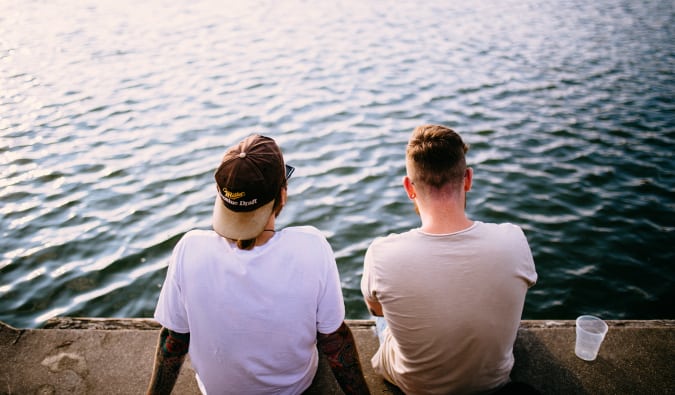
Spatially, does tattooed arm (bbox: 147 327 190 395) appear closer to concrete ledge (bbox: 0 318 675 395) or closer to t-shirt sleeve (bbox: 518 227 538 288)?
concrete ledge (bbox: 0 318 675 395)

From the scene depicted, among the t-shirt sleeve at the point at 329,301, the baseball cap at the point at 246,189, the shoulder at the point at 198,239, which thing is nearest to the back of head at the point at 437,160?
the t-shirt sleeve at the point at 329,301

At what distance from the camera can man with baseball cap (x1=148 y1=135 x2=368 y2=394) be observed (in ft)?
6.66

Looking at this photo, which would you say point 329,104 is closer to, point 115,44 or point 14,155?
point 14,155

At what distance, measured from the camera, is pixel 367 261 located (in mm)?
2479

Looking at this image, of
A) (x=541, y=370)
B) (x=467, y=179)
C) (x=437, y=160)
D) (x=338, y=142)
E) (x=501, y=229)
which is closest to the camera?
(x=501, y=229)

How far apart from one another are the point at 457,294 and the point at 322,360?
143cm

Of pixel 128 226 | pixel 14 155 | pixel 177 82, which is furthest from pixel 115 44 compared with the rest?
pixel 128 226

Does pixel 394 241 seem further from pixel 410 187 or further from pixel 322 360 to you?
pixel 322 360

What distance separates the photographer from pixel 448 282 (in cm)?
219

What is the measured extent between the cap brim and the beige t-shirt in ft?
2.20

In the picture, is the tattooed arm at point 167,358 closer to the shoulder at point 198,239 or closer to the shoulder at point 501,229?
the shoulder at point 198,239

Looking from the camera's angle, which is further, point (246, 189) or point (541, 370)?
point (541, 370)

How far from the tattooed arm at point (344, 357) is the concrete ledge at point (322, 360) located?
2.06 feet

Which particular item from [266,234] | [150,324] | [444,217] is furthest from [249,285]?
[150,324]
